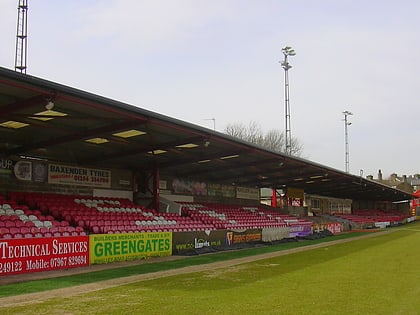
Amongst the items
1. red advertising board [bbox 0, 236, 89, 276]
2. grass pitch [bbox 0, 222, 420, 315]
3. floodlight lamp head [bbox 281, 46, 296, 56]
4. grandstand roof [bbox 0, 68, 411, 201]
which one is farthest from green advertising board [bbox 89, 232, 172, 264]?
floodlight lamp head [bbox 281, 46, 296, 56]

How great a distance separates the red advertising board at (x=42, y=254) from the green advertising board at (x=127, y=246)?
1.69 feet

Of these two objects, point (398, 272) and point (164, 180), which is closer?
point (398, 272)

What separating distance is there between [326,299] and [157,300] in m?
3.33

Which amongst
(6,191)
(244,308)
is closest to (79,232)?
(6,191)

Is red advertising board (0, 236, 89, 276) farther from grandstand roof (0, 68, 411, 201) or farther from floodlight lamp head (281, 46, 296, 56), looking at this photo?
floodlight lamp head (281, 46, 296, 56)

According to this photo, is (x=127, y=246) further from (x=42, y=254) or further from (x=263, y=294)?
(x=263, y=294)

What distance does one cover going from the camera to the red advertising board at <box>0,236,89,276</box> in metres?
12.7

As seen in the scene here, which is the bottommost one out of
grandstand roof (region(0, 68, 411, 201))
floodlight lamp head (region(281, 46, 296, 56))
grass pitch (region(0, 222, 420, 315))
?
grass pitch (region(0, 222, 420, 315))

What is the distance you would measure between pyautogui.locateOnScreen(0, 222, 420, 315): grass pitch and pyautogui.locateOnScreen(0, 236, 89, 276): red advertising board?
3820 millimetres

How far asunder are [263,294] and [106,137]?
980 cm

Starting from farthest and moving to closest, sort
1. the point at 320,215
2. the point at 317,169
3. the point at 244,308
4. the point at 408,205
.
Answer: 1. the point at 408,205
2. the point at 320,215
3. the point at 317,169
4. the point at 244,308

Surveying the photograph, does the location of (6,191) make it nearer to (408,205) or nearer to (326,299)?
(326,299)

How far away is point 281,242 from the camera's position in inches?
1125

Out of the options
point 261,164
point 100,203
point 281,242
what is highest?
point 261,164
